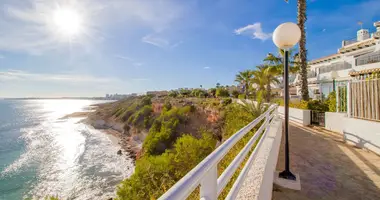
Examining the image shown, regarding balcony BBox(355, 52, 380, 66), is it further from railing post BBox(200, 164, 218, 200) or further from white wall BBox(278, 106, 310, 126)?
railing post BBox(200, 164, 218, 200)

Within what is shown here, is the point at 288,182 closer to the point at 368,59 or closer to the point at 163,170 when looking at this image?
the point at 163,170

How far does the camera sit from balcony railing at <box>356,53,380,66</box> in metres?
16.9

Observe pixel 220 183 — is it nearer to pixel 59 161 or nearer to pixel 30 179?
pixel 30 179

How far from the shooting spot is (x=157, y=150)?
797 inches

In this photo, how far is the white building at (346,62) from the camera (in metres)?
17.6

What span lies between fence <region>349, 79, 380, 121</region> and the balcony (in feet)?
56.3

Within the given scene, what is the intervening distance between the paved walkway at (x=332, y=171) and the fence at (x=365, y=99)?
1.05m

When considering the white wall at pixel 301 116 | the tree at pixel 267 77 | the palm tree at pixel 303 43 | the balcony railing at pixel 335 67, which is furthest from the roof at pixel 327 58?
the white wall at pixel 301 116

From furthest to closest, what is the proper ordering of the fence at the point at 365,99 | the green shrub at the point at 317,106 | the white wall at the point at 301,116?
the green shrub at the point at 317,106, the white wall at the point at 301,116, the fence at the point at 365,99

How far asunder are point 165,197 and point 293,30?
Result: 358 cm

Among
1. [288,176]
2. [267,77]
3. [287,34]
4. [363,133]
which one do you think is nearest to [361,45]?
[267,77]

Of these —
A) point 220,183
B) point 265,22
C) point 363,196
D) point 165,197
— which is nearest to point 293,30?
point 363,196

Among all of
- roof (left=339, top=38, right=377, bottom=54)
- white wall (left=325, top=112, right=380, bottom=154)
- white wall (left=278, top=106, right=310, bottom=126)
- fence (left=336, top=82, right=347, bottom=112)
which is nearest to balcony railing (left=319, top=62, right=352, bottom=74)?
roof (left=339, top=38, right=377, bottom=54)

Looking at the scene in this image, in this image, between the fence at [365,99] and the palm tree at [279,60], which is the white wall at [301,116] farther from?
the palm tree at [279,60]
